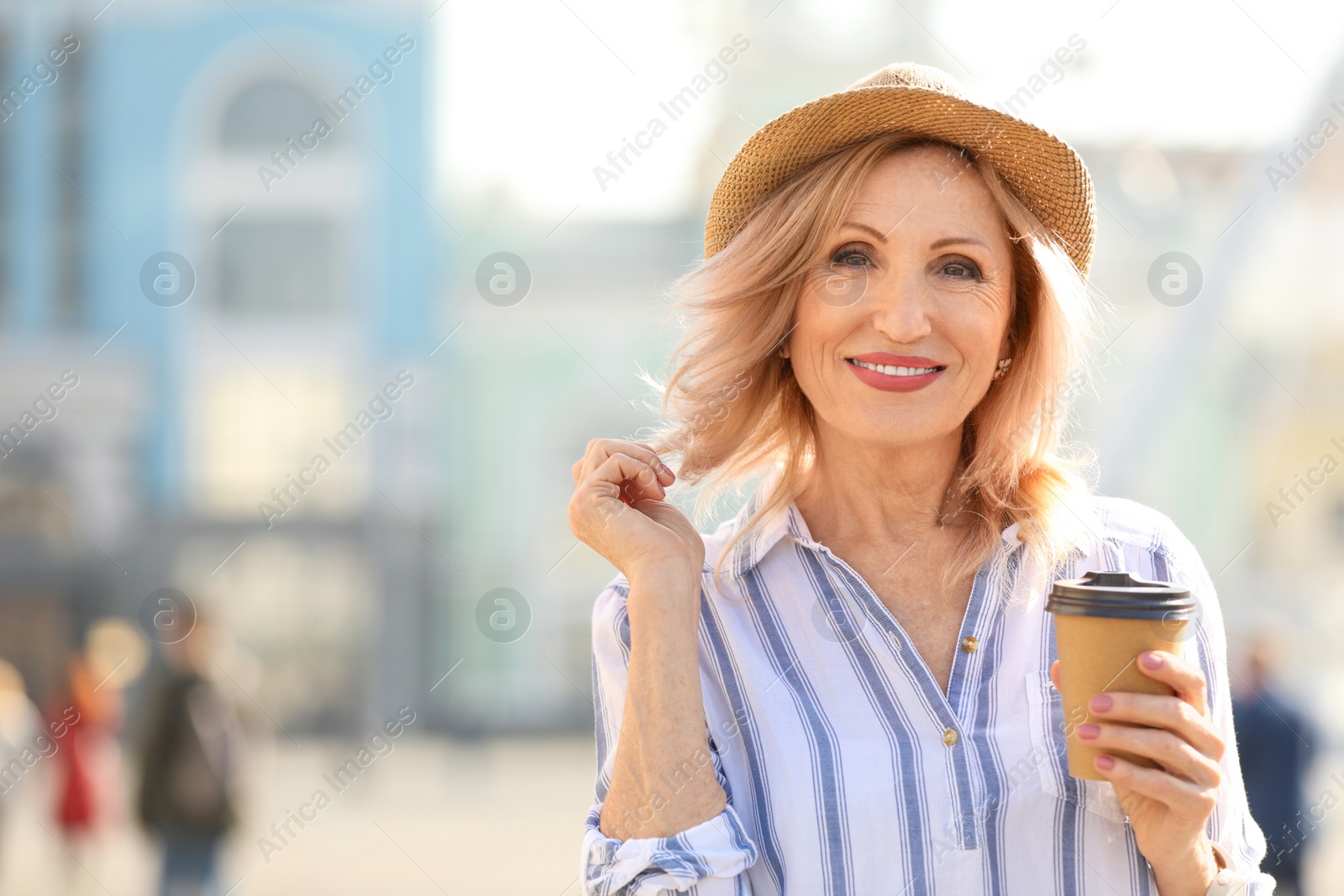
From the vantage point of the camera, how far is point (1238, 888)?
5.94 feet

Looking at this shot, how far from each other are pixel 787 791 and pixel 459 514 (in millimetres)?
21033

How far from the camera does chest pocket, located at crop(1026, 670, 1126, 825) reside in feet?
6.06

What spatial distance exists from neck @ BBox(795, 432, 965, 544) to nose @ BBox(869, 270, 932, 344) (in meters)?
0.21

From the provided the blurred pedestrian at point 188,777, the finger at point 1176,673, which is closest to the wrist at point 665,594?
the finger at point 1176,673

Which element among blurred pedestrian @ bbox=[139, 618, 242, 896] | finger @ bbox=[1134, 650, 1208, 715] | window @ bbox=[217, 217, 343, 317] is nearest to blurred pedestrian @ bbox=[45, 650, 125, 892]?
blurred pedestrian @ bbox=[139, 618, 242, 896]

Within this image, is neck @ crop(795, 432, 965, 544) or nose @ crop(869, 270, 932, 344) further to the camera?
neck @ crop(795, 432, 965, 544)

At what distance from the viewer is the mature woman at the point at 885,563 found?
5.99 feet

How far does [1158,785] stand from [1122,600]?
0.76 feet

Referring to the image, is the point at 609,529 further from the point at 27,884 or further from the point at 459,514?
the point at 459,514

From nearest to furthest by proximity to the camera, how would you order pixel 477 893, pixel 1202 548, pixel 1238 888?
pixel 1238 888 → pixel 477 893 → pixel 1202 548

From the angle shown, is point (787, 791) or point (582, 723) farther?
point (582, 723)

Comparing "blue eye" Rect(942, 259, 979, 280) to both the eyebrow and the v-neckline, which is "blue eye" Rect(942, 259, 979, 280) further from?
the v-neckline

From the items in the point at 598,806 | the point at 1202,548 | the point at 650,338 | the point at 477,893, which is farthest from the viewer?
the point at 650,338

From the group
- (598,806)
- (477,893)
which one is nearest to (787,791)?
(598,806)
